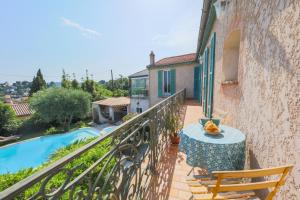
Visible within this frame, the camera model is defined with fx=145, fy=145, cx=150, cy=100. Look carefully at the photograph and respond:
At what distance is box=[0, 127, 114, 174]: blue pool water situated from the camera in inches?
369

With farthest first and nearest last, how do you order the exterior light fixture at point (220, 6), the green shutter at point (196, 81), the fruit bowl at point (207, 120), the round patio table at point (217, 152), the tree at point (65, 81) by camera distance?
the tree at point (65, 81)
the green shutter at point (196, 81)
the exterior light fixture at point (220, 6)
the fruit bowl at point (207, 120)
the round patio table at point (217, 152)

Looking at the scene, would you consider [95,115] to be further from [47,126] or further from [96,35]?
[96,35]

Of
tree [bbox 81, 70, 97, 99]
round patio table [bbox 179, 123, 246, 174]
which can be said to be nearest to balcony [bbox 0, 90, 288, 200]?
round patio table [bbox 179, 123, 246, 174]

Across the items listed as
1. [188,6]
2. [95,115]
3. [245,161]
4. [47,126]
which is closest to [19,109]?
[47,126]

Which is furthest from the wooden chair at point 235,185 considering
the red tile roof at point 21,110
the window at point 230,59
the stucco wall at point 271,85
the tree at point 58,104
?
the red tile roof at point 21,110

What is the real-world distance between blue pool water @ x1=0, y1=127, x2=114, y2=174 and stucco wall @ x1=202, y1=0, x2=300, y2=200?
8.30 meters

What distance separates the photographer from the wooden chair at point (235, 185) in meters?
1.01

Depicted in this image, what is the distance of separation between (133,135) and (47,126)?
65.7ft

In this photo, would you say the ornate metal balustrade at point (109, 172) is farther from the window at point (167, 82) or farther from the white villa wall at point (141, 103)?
the white villa wall at point (141, 103)

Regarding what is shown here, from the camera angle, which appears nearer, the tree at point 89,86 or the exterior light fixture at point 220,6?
the exterior light fixture at point 220,6

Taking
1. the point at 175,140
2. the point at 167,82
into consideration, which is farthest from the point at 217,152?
the point at 167,82

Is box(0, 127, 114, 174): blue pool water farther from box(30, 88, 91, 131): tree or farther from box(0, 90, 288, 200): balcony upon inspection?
box(0, 90, 288, 200): balcony

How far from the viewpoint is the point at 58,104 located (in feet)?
50.1

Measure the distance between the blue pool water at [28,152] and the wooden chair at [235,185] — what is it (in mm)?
8105
